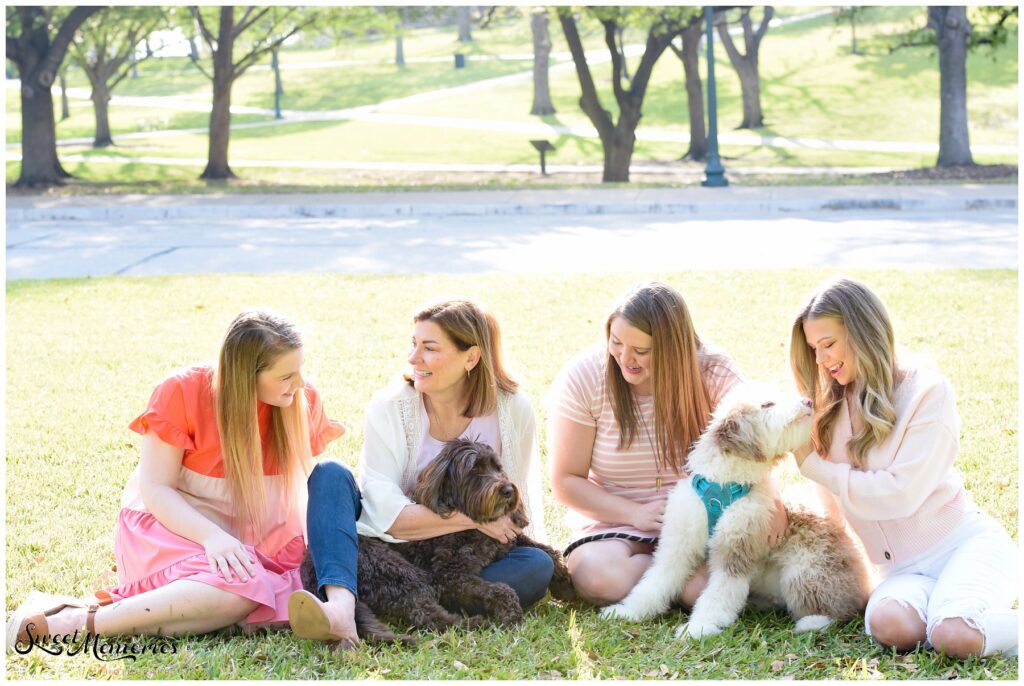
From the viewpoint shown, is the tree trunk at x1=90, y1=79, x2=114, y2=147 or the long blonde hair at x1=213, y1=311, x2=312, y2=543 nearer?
the long blonde hair at x1=213, y1=311, x2=312, y2=543

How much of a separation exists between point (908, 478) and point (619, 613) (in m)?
1.21

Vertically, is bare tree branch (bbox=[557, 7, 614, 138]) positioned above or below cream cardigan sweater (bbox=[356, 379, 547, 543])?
above

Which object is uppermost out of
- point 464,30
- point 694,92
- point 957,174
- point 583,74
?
point 464,30

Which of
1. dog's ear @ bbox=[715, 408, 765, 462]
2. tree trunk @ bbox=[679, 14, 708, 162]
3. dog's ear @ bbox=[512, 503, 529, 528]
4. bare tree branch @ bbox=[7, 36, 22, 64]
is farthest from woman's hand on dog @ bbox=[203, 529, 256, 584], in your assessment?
tree trunk @ bbox=[679, 14, 708, 162]

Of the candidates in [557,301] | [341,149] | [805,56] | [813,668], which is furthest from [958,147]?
[805,56]

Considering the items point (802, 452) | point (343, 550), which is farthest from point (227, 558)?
point (802, 452)

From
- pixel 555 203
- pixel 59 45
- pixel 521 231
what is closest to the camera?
pixel 521 231

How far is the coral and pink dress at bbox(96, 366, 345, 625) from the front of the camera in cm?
427

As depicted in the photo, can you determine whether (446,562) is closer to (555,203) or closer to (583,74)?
(555,203)

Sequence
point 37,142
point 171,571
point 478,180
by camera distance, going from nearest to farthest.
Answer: point 171,571 < point 37,142 < point 478,180

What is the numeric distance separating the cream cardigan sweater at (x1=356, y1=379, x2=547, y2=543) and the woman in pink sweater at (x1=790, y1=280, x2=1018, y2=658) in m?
1.12

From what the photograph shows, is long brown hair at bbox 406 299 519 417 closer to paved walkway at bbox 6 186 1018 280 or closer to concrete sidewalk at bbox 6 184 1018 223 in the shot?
paved walkway at bbox 6 186 1018 280

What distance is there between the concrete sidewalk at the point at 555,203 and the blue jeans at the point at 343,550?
14648mm

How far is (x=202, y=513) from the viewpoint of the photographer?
14.6ft
